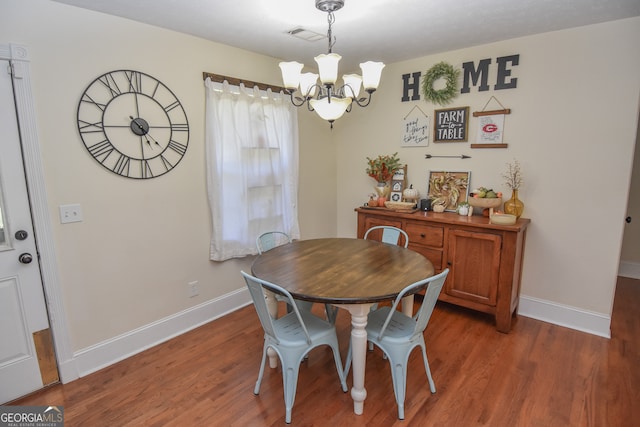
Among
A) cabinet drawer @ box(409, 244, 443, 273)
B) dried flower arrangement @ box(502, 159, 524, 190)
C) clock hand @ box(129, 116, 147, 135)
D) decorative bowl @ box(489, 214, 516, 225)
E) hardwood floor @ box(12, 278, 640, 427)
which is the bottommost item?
hardwood floor @ box(12, 278, 640, 427)

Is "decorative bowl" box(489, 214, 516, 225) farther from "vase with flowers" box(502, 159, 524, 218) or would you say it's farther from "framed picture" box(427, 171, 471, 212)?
"framed picture" box(427, 171, 471, 212)

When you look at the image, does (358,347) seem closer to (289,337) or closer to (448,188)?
(289,337)

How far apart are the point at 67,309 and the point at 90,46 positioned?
173 cm

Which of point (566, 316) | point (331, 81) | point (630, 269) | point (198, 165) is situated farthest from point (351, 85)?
point (630, 269)

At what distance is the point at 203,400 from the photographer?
204cm

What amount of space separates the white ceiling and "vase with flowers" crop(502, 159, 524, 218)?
108 cm

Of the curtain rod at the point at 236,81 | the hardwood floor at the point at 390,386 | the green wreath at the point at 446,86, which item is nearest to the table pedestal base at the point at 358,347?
the hardwood floor at the point at 390,386

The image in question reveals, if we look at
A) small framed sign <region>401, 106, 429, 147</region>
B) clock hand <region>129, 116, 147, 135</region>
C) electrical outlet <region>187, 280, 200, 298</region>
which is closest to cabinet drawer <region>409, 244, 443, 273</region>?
Answer: small framed sign <region>401, 106, 429, 147</region>

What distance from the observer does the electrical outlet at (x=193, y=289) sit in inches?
114

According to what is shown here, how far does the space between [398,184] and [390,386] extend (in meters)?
2.12

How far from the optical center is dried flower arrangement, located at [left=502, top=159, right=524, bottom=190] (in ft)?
9.48

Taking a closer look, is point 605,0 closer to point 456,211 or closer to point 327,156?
point 456,211

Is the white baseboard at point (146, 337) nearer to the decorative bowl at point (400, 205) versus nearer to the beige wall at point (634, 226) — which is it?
the decorative bowl at point (400, 205)

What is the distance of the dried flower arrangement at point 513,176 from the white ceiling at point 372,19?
1.06 metres
